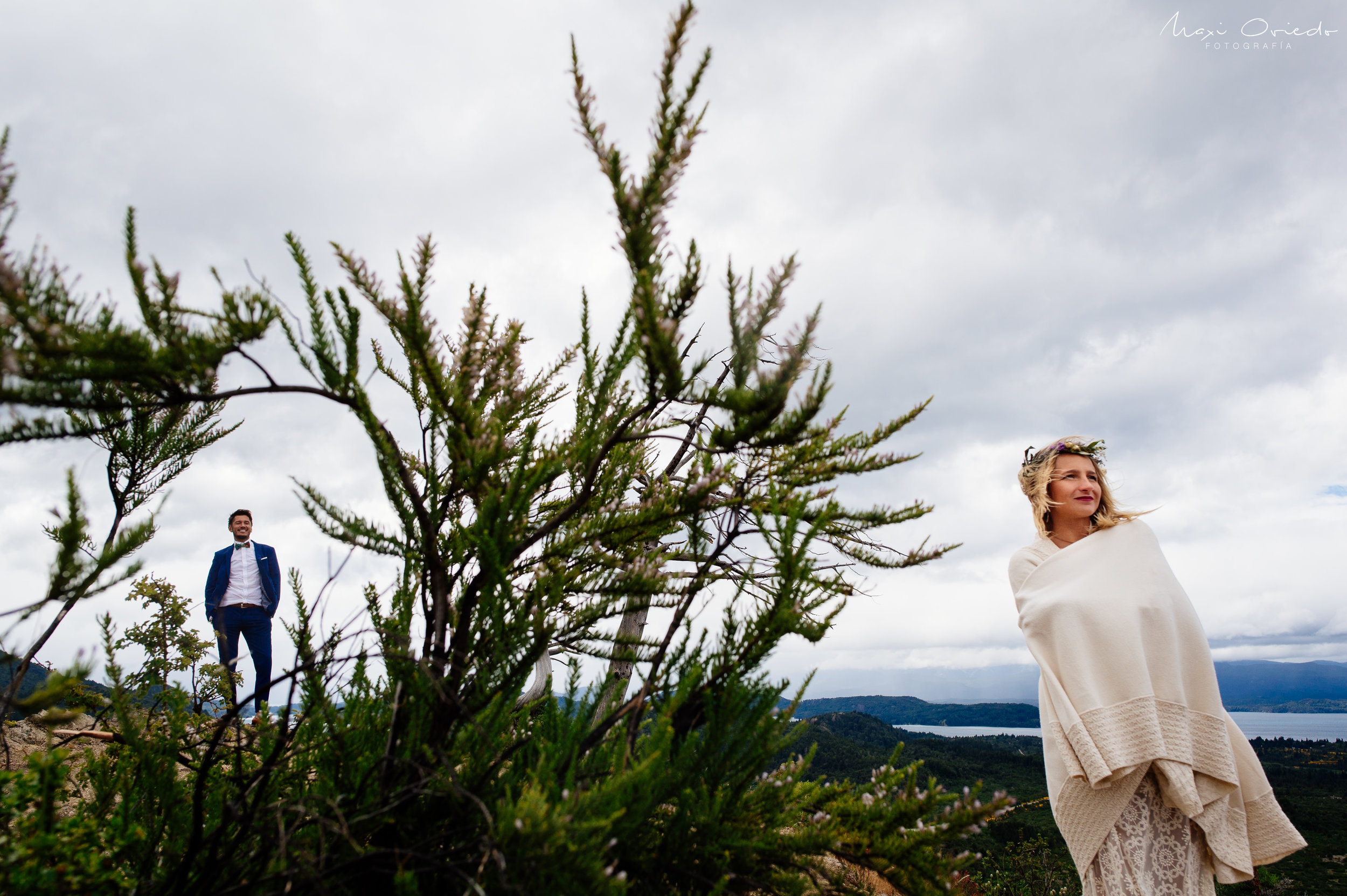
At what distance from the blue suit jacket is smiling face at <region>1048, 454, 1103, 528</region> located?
644 cm

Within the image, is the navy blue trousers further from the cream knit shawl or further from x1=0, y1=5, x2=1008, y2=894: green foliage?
the cream knit shawl

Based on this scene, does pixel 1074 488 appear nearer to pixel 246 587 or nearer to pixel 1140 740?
pixel 1140 740

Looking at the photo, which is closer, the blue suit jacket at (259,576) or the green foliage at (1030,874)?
the blue suit jacket at (259,576)

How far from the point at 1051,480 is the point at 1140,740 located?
57.2 inches

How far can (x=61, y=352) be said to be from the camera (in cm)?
119

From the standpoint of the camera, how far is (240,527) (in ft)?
20.1

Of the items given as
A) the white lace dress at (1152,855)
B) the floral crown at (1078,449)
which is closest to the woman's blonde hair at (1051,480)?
the floral crown at (1078,449)

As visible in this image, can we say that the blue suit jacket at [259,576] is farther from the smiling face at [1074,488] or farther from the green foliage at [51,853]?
the smiling face at [1074,488]

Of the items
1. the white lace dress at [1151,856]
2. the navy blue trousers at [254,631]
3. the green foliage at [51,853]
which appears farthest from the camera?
the navy blue trousers at [254,631]

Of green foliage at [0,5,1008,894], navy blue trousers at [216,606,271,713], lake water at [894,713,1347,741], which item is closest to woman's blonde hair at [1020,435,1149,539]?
green foliage at [0,5,1008,894]

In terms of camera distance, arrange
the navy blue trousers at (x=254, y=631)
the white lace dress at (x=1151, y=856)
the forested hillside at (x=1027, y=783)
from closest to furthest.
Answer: the white lace dress at (x=1151, y=856) → the navy blue trousers at (x=254, y=631) → the forested hillside at (x=1027, y=783)

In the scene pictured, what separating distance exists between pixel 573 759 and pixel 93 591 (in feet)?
4.44

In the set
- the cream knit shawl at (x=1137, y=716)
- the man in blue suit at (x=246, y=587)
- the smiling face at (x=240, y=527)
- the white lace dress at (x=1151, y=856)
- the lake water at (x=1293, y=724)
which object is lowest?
the lake water at (x=1293, y=724)

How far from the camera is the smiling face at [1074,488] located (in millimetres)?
3654
